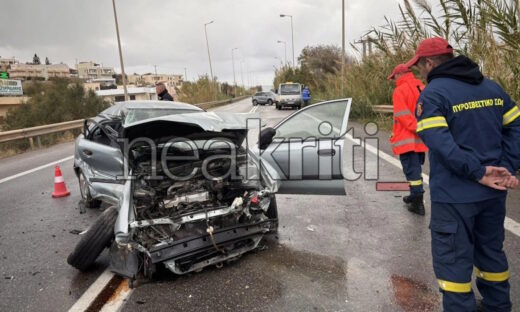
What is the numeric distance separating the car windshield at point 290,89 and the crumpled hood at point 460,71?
2497cm

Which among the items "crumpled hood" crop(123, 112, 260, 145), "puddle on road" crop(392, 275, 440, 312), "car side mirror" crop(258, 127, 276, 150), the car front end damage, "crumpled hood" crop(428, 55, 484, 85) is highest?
"crumpled hood" crop(428, 55, 484, 85)

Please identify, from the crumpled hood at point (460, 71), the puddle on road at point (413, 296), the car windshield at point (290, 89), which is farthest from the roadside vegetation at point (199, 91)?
the crumpled hood at point (460, 71)

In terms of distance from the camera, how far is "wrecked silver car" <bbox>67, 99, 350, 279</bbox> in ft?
10.2

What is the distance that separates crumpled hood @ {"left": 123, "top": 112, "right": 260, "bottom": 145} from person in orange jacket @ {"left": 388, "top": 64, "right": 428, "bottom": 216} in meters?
1.77

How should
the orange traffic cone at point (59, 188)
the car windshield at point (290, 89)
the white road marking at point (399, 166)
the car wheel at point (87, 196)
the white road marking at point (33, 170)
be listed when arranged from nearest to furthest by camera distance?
the white road marking at point (399, 166) < the car wheel at point (87, 196) < the orange traffic cone at point (59, 188) < the white road marking at point (33, 170) < the car windshield at point (290, 89)

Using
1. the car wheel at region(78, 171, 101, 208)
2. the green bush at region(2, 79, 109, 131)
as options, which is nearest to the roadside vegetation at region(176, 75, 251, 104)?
the green bush at region(2, 79, 109, 131)

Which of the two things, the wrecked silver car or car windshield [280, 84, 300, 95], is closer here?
→ the wrecked silver car

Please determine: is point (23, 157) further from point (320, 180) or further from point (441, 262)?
point (441, 262)

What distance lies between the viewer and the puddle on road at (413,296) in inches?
105

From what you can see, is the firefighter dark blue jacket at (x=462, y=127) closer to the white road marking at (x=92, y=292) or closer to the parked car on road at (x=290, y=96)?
the white road marking at (x=92, y=292)

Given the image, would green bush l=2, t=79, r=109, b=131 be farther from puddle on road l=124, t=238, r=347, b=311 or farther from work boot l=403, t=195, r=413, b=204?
puddle on road l=124, t=238, r=347, b=311

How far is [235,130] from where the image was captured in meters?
3.65

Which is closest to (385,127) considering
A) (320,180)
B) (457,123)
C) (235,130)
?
(320,180)

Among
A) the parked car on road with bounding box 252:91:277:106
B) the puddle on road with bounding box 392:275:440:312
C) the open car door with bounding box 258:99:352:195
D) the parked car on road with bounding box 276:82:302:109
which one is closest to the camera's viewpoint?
the puddle on road with bounding box 392:275:440:312
